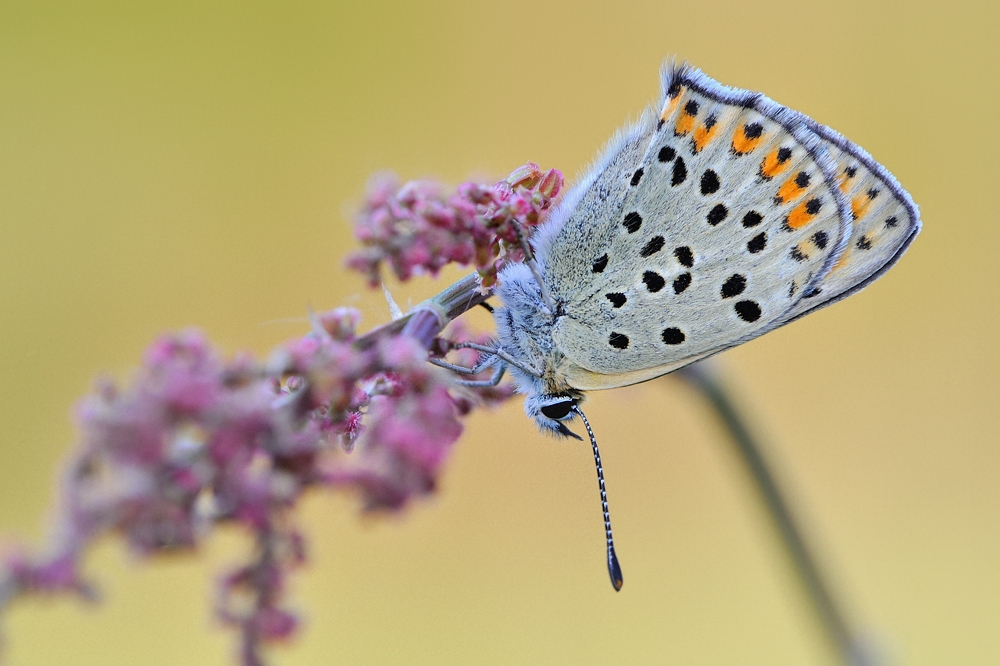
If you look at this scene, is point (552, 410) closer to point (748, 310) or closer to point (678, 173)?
point (748, 310)

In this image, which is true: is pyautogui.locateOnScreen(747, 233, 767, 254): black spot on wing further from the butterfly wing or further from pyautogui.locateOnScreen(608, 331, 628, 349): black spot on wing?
pyautogui.locateOnScreen(608, 331, 628, 349): black spot on wing

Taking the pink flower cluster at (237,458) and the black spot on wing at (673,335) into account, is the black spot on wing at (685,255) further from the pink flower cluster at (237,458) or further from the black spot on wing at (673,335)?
the pink flower cluster at (237,458)

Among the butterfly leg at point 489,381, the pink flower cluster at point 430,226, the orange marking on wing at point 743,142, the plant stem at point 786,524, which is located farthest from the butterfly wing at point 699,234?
the plant stem at point 786,524

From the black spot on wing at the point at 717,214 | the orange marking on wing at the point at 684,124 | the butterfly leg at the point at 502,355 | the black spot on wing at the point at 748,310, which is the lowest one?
the black spot on wing at the point at 748,310

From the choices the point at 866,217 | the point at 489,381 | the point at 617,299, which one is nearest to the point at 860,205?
the point at 866,217

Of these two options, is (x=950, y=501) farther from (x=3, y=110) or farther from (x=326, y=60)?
(x=3, y=110)

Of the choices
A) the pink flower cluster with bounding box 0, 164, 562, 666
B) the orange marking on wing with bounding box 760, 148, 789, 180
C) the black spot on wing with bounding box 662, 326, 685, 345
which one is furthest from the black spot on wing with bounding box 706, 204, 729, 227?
the pink flower cluster with bounding box 0, 164, 562, 666
